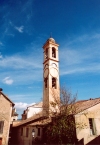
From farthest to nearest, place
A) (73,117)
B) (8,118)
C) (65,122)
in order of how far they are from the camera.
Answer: (8,118) → (73,117) → (65,122)

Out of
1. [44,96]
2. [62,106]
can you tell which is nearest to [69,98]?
[62,106]

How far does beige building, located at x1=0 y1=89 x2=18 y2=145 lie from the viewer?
682 inches

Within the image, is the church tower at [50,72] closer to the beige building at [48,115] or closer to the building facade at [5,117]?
the beige building at [48,115]

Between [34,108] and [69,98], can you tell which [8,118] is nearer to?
[69,98]

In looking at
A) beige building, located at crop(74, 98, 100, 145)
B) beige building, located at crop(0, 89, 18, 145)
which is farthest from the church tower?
beige building, located at crop(74, 98, 100, 145)

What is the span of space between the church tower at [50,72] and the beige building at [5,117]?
16.7ft

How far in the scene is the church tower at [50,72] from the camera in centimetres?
2034

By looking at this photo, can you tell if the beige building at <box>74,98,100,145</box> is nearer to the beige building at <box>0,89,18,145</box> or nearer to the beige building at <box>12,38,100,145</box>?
the beige building at <box>12,38,100,145</box>

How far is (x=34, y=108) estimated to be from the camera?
32.2 metres

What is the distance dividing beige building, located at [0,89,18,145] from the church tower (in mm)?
5089

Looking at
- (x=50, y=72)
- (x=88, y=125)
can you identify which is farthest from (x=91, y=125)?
(x=50, y=72)

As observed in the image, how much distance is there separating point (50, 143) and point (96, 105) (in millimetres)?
6965

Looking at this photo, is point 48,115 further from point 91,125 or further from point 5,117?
point 5,117

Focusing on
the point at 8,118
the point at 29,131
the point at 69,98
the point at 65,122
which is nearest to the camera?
the point at 65,122
